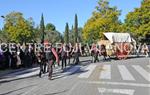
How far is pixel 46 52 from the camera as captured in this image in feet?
54.4

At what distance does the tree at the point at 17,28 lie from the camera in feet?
242

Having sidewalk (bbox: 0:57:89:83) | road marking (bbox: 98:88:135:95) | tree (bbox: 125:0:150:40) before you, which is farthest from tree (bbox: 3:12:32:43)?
road marking (bbox: 98:88:135:95)

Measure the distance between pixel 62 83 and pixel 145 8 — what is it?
186 ft

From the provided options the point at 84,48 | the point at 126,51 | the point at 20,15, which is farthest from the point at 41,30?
the point at 126,51

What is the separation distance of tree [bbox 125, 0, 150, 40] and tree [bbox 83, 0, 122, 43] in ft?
17.0

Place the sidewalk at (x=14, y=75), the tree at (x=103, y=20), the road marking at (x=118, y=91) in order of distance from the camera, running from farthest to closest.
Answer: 1. the tree at (x=103, y=20)
2. the sidewalk at (x=14, y=75)
3. the road marking at (x=118, y=91)

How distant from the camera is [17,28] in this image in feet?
243

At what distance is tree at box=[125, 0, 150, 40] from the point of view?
66.6 m

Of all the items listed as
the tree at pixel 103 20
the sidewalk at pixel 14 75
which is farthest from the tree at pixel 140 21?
the sidewalk at pixel 14 75

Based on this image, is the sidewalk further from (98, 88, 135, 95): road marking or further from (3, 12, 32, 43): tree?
(3, 12, 32, 43): tree

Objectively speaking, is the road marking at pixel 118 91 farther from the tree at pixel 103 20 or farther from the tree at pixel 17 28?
the tree at pixel 17 28

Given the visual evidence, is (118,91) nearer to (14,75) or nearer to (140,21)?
(14,75)

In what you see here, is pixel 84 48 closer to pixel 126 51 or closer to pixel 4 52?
pixel 126 51

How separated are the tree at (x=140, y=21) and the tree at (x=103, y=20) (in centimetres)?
518
